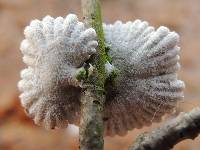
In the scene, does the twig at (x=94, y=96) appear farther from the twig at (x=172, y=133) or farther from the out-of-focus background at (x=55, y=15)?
the out-of-focus background at (x=55, y=15)

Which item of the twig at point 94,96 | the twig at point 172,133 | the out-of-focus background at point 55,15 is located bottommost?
the twig at point 172,133

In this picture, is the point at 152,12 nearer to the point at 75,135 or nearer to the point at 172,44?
the point at 75,135

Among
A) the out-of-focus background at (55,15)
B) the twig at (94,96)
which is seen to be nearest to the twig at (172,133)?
the twig at (94,96)

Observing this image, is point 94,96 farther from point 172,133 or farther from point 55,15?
point 55,15

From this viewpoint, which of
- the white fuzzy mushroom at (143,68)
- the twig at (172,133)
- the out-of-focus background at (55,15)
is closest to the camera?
the twig at (172,133)

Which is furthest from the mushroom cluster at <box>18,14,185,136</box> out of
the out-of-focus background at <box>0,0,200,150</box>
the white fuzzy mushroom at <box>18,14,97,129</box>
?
the out-of-focus background at <box>0,0,200,150</box>

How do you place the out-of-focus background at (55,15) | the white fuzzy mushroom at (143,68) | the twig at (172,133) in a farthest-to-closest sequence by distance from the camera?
the out-of-focus background at (55,15), the white fuzzy mushroom at (143,68), the twig at (172,133)

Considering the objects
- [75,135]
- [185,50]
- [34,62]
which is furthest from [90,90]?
[185,50]
